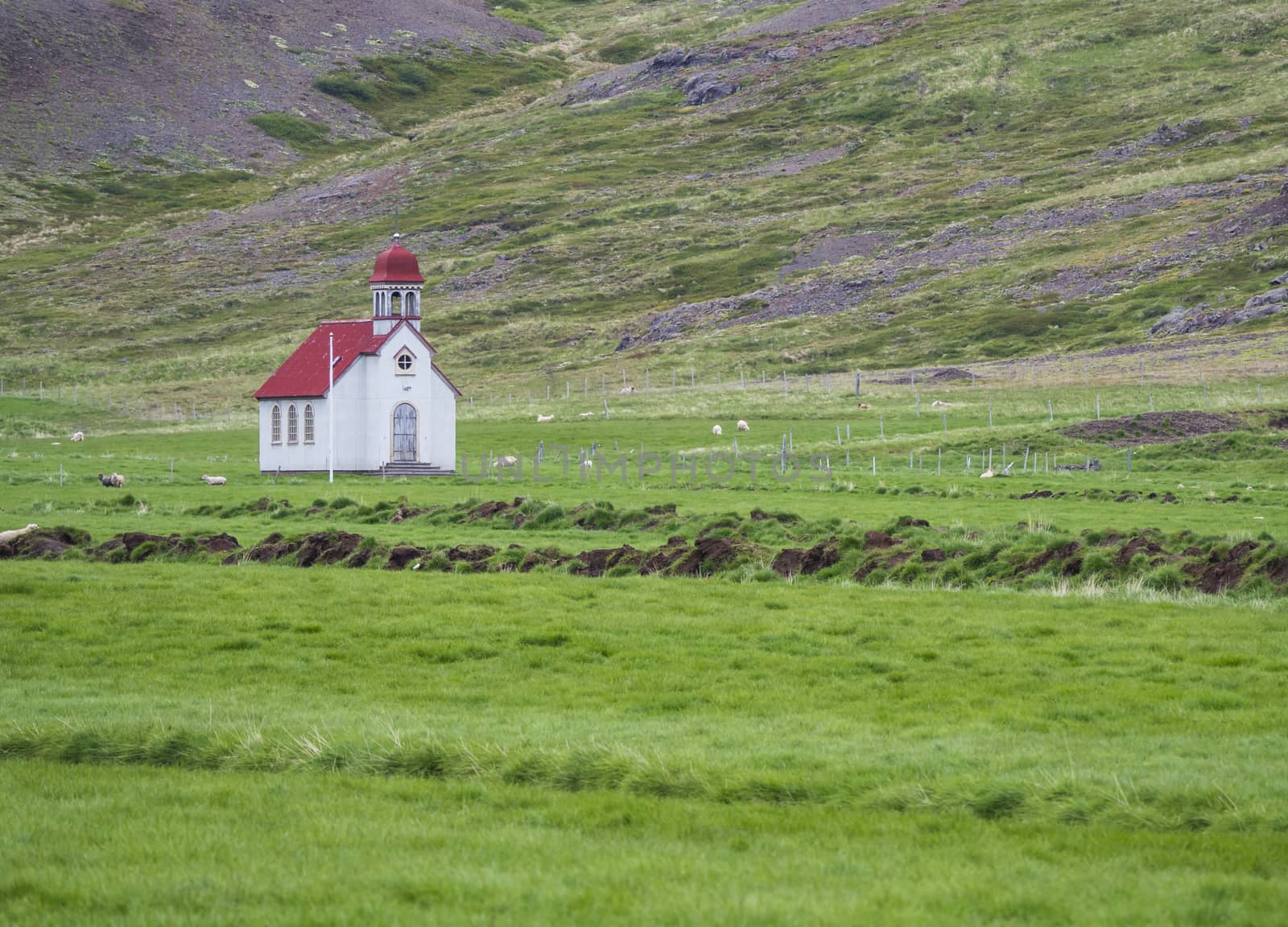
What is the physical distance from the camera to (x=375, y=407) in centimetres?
7331

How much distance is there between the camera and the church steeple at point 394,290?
7338 cm

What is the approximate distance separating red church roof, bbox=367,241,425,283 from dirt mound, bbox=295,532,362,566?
4042 centimetres

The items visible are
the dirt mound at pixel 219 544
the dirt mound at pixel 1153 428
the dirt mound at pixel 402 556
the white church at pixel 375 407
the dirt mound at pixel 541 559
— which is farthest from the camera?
the white church at pixel 375 407

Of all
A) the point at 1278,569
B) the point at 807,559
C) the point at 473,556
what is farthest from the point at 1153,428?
the point at 473,556

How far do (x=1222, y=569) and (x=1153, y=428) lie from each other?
42.5 m

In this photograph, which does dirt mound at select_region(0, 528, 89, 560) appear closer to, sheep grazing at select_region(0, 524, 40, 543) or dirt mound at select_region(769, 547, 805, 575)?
sheep grazing at select_region(0, 524, 40, 543)

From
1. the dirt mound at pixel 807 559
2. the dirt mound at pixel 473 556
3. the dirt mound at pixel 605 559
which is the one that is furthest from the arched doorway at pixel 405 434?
the dirt mound at pixel 807 559

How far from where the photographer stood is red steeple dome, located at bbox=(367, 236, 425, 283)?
2881 inches

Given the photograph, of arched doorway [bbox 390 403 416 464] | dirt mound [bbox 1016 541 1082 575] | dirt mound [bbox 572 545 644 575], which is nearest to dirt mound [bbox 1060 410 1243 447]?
arched doorway [bbox 390 403 416 464]

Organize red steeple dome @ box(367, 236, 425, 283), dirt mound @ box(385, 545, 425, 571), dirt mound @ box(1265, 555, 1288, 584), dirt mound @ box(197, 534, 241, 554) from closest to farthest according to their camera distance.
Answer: dirt mound @ box(1265, 555, 1288, 584)
dirt mound @ box(385, 545, 425, 571)
dirt mound @ box(197, 534, 241, 554)
red steeple dome @ box(367, 236, 425, 283)

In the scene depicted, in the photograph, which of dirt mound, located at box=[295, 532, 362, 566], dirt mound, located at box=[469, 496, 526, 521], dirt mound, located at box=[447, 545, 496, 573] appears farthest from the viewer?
dirt mound, located at box=[469, 496, 526, 521]

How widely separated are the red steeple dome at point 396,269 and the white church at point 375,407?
0.04 meters

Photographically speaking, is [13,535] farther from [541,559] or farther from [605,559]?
[605,559]

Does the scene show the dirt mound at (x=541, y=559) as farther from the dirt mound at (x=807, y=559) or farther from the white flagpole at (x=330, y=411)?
the white flagpole at (x=330, y=411)
